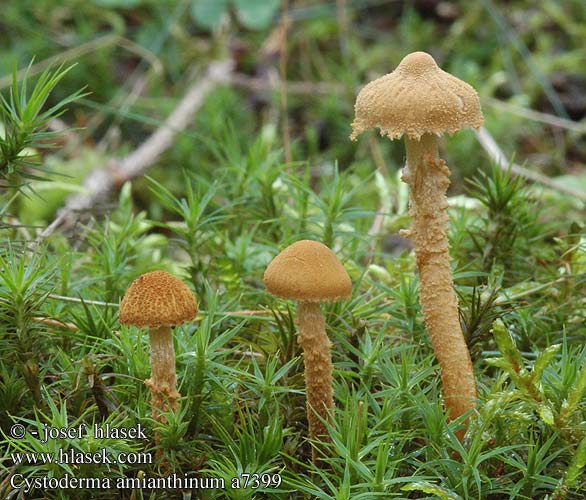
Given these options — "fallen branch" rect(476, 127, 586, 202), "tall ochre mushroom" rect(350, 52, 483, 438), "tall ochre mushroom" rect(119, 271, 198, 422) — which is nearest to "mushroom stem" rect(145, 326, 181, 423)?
"tall ochre mushroom" rect(119, 271, 198, 422)

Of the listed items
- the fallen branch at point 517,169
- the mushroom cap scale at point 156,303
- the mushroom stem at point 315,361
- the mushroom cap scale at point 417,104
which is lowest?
the mushroom stem at point 315,361

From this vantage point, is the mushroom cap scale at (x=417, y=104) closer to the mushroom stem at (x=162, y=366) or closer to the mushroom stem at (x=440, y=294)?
the mushroom stem at (x=440, y=294)

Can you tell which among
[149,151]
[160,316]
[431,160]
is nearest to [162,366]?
[160,316]

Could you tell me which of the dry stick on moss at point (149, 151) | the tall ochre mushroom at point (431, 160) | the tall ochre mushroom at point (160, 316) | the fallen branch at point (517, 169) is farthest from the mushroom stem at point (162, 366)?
the fallen branch at point (517, 169)

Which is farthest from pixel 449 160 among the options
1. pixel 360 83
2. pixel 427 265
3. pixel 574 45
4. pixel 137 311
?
pixel 137 311

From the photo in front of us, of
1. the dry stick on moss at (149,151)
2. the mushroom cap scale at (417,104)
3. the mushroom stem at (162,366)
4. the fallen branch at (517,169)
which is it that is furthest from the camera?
the dry stick on moss at (149,151)

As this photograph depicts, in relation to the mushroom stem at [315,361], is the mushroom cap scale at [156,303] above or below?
above

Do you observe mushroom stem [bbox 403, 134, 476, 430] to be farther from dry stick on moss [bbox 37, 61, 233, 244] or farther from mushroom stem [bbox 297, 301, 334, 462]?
dry stick on moss [bbox 37, 61, 233, 244]
